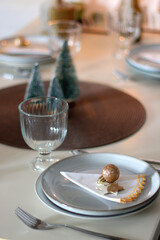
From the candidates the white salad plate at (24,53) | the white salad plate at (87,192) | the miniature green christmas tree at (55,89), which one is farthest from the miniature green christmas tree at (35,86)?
the white salad plate at (24,53)

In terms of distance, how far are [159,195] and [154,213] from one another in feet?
0.21

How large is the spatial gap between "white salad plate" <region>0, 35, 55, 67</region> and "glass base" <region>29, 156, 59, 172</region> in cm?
72

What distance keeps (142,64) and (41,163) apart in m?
0.73

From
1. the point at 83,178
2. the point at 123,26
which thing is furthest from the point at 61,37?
the point at 83,178

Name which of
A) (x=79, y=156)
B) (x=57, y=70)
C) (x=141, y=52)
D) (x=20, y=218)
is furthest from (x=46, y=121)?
(x=141, y=52)

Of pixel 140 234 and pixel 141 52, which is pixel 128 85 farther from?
pixel 140 234

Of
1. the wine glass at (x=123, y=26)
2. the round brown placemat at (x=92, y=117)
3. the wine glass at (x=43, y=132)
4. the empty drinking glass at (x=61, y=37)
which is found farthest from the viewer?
the wine glass at (x=123, y=26)

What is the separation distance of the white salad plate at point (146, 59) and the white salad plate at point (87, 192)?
0.66 metres

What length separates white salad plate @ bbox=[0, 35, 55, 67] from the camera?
156 centimetres

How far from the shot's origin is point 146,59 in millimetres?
1560

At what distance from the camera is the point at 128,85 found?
1420 millimetres

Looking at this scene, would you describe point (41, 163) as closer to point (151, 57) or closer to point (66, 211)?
point (66, 211)

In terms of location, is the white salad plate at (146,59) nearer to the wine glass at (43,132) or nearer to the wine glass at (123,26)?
the wine glass at (123,26)

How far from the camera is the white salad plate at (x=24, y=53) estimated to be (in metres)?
1.56
